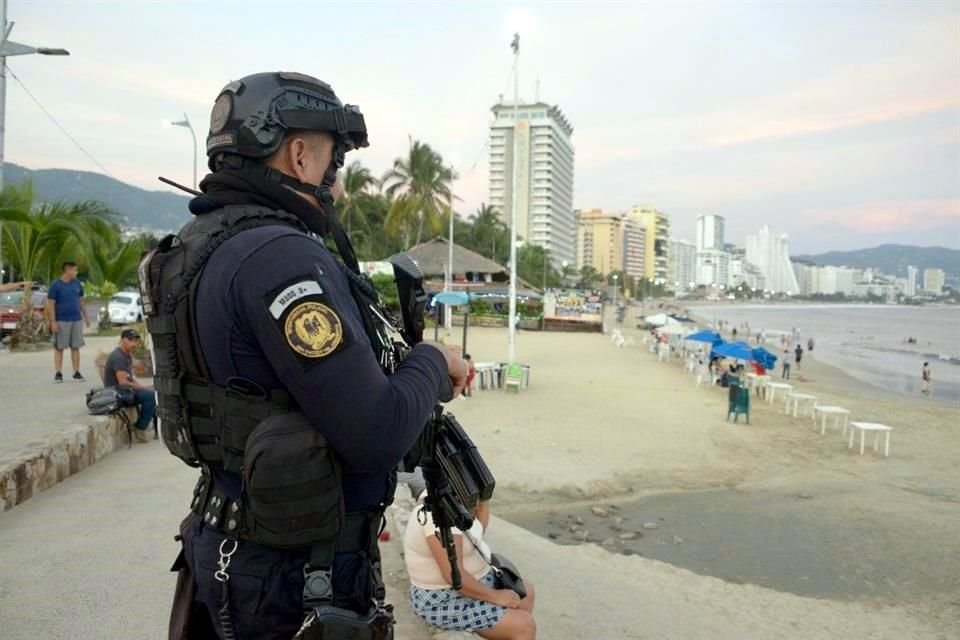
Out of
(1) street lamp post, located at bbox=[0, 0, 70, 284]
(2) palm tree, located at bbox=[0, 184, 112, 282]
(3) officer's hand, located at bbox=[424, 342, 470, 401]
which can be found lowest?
(3) officer's hand, located at bbox=[424, 342, 470, 401]

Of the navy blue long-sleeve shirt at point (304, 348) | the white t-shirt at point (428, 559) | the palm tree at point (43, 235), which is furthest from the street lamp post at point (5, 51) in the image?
the navy blue long-sleeve shirt at point (304, 348)

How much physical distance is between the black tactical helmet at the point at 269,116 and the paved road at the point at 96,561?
109 inches

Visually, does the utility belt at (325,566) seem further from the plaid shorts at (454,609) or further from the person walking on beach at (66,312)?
the person walking on beach at (66,312)

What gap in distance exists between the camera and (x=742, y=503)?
9352mm

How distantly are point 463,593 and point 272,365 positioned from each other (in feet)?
7.56

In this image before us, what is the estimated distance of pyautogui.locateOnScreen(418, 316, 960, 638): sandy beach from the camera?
6.22 m

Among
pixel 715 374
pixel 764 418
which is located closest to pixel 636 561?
pixel 764 418

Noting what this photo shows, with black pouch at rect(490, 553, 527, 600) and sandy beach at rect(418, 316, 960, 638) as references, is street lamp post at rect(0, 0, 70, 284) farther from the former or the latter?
black pouch at rect(490, 553, 527, 600)

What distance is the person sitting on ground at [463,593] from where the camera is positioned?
3.24 meters

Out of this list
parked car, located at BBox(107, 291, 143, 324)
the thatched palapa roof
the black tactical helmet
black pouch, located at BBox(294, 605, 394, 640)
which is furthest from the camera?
the thatched palapa roof

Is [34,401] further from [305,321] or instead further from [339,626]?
[305,321]

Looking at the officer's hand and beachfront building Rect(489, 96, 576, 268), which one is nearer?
the officer's hand

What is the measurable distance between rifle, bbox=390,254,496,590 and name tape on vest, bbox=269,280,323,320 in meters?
0.36

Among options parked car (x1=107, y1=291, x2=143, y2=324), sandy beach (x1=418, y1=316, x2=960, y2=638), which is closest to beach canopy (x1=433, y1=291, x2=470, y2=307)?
sandy beach (x1=418, y1=316, x2=960, y2=638)
